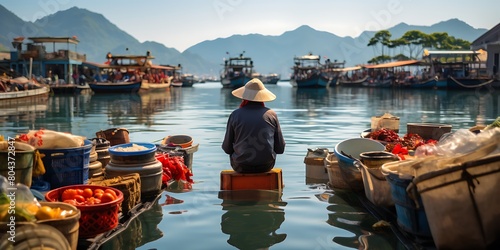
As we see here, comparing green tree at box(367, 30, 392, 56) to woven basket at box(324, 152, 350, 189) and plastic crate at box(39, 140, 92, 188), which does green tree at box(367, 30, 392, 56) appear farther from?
plastic crate at box(39, 140, 92, 188)

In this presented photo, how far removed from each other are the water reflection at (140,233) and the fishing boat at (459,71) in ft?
148

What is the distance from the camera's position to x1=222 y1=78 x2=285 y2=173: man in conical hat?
6.52 meters

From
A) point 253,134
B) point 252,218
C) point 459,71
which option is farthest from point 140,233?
point 459,71

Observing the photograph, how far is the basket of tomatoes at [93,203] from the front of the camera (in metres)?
4.68

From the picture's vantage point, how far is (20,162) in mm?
4914

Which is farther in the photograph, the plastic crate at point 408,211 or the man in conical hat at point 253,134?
the man in conical hat at point 253,134

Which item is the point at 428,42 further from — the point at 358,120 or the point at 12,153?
the point at 12,153

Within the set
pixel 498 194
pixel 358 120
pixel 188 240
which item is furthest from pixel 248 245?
pixel 358 120

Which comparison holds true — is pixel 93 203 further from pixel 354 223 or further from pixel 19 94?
pixel 19 94

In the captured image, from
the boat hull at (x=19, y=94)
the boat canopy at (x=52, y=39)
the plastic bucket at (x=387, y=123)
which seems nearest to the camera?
the plastic bucket at (x=387, y=123)

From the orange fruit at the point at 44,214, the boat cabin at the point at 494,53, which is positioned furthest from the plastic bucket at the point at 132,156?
the boat cabin at the point at 494,53

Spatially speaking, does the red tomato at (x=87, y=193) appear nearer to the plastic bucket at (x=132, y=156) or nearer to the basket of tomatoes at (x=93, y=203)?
the basket of tomatoes at (x=93, y=203)

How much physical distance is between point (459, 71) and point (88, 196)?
175 feet

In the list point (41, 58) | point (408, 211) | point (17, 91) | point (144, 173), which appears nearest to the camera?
point (408, 211)
